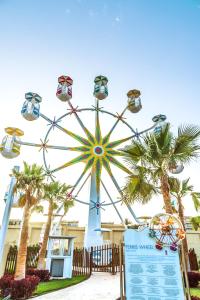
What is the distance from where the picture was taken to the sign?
5164 mm

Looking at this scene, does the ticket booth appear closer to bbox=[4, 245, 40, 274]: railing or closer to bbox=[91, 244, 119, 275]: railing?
bbox=[91, 244, 119, 275]: railing

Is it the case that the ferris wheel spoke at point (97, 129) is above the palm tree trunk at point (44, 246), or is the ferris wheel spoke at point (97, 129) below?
above

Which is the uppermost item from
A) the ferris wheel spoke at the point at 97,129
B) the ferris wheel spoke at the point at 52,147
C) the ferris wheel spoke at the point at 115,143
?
the ferris wheel spoke at the point at 97,129

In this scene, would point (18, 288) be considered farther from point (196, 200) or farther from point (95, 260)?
point (196, 200)

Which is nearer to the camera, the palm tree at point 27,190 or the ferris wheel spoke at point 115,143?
the palm tree at point 27,190

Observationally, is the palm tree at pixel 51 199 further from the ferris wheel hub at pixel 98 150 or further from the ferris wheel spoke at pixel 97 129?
the ferris wheel spoke at pixel 97 129

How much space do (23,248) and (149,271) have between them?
27.9ft

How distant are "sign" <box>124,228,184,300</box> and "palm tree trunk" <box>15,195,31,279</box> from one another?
24.7 feet

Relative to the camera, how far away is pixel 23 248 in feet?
37.9

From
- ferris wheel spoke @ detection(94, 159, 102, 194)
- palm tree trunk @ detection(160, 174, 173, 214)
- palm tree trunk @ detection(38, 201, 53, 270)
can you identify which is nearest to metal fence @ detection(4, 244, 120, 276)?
palm tree trunk @ detection(38, 201, 53, 270)

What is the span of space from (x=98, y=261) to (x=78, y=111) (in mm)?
13036

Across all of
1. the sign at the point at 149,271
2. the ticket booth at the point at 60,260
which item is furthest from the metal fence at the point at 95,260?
the sign at the point at 149,271

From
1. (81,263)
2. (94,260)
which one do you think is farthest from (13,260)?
(94,260)

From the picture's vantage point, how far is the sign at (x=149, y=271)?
5.16 meters
